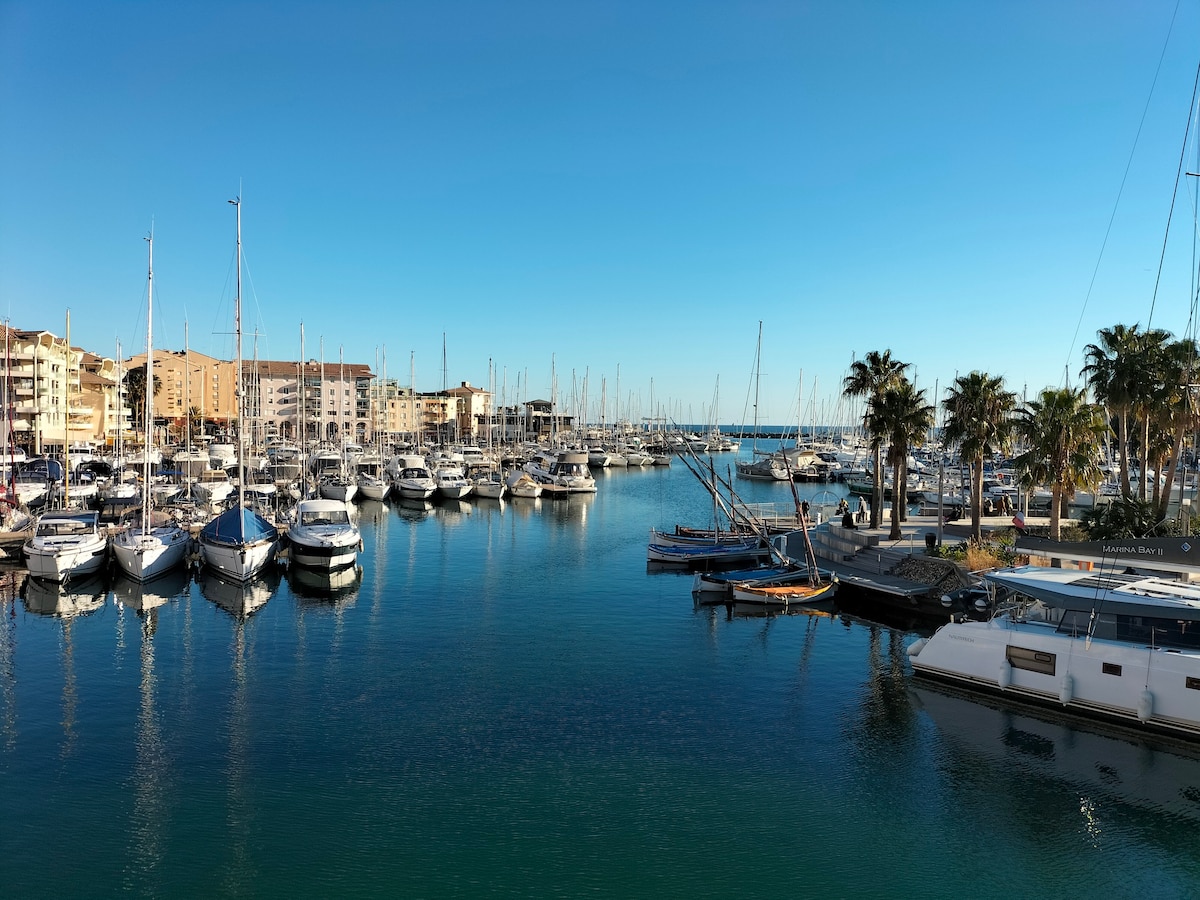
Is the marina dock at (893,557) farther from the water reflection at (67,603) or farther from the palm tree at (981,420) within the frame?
the water reflection at (67,603)

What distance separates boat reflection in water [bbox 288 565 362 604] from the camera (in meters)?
42.6

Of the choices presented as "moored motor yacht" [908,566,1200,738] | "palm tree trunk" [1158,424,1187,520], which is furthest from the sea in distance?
"palm tree trunk" [1158,424,1187,520]

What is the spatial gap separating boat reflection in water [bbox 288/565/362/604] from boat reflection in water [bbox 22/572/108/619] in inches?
358

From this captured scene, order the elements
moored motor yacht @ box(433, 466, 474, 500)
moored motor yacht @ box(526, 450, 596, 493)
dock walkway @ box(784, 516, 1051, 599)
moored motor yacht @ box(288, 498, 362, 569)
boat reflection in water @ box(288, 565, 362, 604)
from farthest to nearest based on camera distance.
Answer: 1. moored motor yacht @ box(526, 450, 596, 493)
2. moored motor yacht @ box(433, 466, 474, 500)
3. moored motor yacht @ box(288, 498, 362, 569)
4. boat reflection in water @ box(288, 565, 362, 604)
5. dock walkway @ box(784, 516, 1051, 599)

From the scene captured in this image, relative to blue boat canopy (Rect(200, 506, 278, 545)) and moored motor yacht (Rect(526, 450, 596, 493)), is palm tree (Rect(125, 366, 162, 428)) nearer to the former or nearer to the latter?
moored motor yacht (Rect(526, 450, 596, 493))

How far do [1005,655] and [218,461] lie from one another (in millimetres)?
89498

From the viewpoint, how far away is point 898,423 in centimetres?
4856

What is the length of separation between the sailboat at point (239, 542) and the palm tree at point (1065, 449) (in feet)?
132

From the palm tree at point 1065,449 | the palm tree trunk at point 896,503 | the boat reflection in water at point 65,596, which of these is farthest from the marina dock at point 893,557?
the boat reflection in water at point 65,596

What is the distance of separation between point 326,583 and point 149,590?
8.62m

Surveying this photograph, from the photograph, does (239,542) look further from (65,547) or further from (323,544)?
(65,547)

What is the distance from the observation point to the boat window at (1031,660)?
26750 millimetres

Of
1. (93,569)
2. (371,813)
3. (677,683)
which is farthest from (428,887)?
(93,569)

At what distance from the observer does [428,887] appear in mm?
16750
